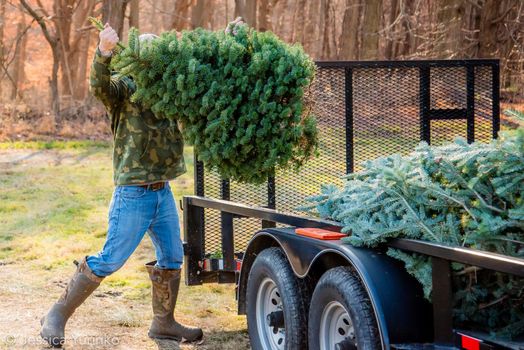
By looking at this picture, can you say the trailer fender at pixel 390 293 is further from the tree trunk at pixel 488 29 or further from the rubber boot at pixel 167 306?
the tree trunk at pixel 488 29

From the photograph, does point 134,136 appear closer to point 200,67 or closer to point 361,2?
point 200,67

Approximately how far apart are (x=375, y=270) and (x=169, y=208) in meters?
2.15

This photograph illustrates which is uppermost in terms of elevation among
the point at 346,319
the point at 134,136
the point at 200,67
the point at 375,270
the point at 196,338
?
the point at 200,67

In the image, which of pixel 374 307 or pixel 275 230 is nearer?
pixel 374 307

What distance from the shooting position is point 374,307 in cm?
393

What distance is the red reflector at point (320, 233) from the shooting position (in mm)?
4449

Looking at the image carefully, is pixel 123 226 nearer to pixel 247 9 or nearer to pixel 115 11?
pixel 115 11

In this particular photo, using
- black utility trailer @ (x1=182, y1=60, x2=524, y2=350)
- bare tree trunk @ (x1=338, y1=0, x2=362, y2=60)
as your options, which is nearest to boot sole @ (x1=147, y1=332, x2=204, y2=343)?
black utility trailer @ (x1=182, y1=60, x2=524, y2=350)

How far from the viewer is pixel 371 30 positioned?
20.6 m

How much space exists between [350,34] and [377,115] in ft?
56.1

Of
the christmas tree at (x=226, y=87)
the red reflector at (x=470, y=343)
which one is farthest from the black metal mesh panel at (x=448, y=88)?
the red reflector at (x=470, y=343)

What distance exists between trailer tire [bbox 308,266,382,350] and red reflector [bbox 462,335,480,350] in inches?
16.3

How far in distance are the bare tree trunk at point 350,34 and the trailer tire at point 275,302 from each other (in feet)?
57.5

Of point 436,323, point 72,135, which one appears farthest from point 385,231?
point 72,135
